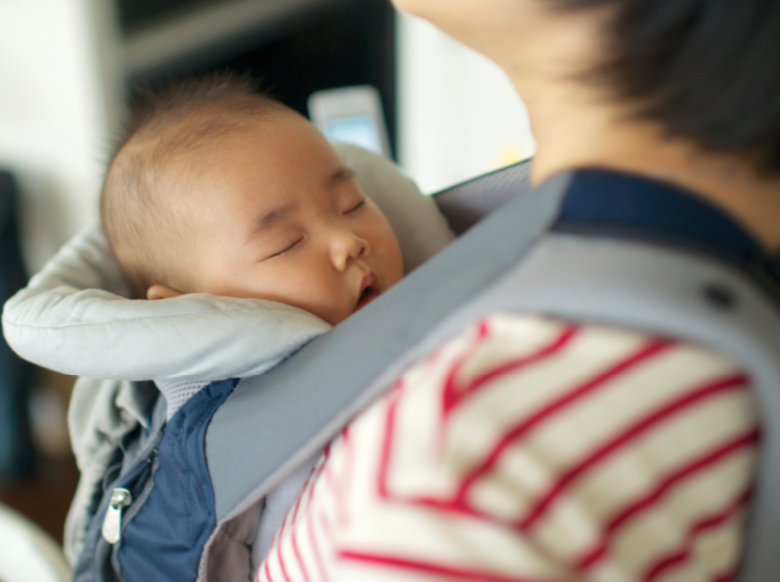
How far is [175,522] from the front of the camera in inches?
22.9

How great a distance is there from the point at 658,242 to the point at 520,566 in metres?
0.17

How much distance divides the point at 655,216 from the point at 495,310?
0.10 metres

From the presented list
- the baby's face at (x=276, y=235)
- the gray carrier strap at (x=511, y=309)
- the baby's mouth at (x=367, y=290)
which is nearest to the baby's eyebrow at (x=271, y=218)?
the baby's face at (x=276, y=235)

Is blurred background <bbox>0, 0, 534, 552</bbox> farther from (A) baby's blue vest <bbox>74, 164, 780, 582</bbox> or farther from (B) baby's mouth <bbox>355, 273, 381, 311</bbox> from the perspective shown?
(A) baby's blue vest <bbox>74, 164, 780, 582</bbox>

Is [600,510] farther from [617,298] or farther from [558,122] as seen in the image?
[558,122]

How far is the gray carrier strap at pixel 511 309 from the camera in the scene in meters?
0.31

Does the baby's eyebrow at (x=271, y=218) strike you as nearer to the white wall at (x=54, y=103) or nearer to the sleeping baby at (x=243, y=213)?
the sleeping baby at (x=243, y=213)

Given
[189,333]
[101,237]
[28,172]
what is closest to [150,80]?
[28,172]

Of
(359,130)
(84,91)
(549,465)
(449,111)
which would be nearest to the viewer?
(549,465)

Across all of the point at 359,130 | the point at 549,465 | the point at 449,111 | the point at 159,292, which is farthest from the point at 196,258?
the point at 449,111

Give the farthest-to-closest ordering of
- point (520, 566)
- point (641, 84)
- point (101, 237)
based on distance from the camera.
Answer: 1. point (101, 237)
2. point (641, 84)
3. point (520, 566)

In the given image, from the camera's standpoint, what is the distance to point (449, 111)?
2744mm

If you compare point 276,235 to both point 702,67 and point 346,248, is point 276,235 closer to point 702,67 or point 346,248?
point 346,248

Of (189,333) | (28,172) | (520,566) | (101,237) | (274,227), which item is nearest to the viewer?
(520,566)
